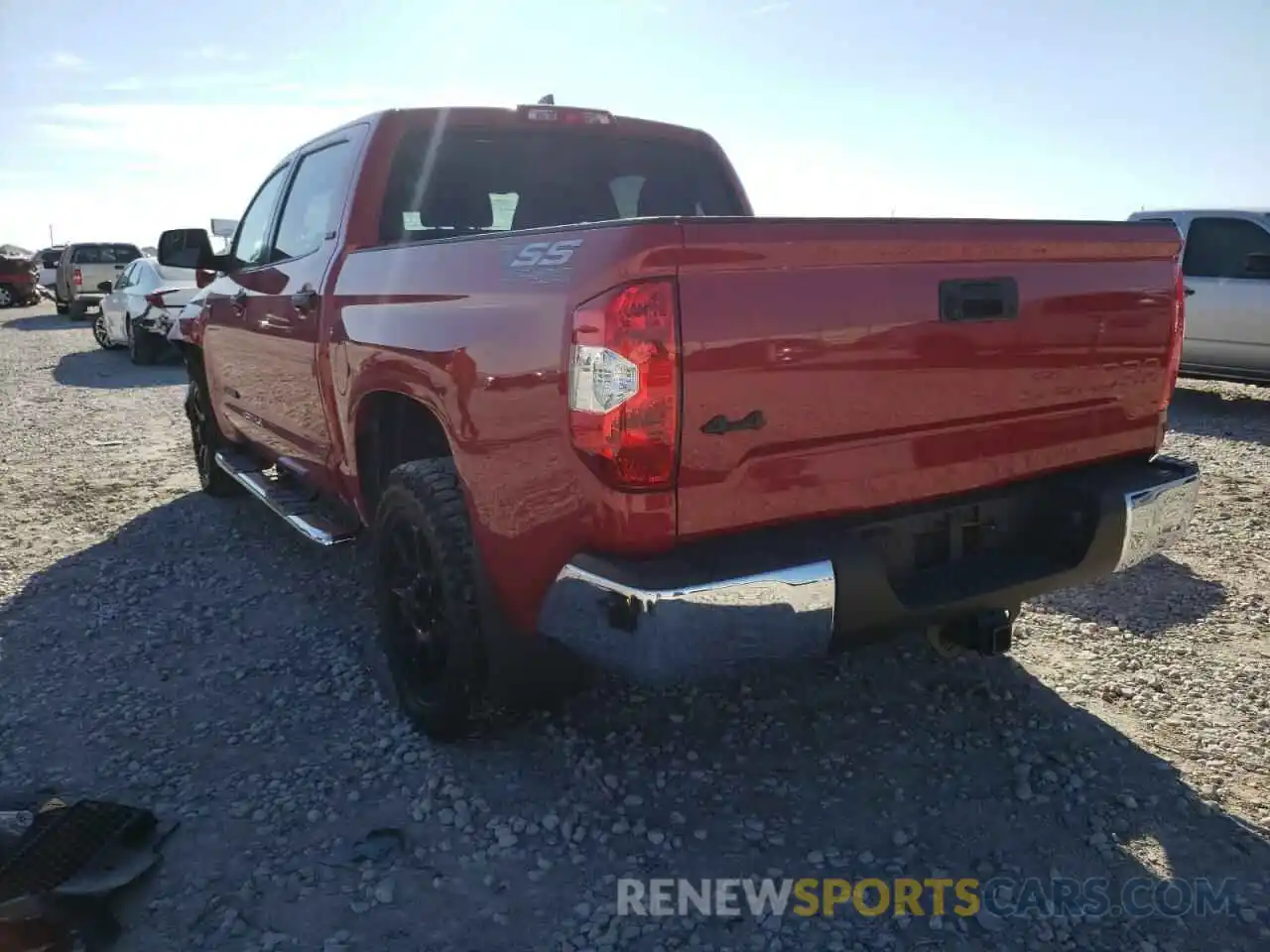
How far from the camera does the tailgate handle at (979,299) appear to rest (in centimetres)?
245

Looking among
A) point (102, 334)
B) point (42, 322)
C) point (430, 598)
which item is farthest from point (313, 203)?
point (42, 322)

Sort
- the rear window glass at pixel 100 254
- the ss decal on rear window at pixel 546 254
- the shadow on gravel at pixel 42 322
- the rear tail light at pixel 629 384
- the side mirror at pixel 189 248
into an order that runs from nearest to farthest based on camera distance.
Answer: the rear tail light at pixel 629 384
the ss decal on rear window at pixel 546 254
the side mirror at pixel 189 248
the shadow on gravel at pixel 42 322
the rear window glass at pixel 100 254

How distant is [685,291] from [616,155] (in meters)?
2.14

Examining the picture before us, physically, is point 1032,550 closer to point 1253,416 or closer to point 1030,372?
point 1030,372

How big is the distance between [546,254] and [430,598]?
1190 mm

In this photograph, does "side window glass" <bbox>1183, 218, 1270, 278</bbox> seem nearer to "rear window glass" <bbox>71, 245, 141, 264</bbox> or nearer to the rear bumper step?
the rear bumper step

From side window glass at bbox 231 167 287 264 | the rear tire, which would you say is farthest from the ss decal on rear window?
the rear tire

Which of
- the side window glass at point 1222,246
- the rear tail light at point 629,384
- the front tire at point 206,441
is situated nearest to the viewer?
the rear tail light at point 629,384

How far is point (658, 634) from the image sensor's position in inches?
84.5

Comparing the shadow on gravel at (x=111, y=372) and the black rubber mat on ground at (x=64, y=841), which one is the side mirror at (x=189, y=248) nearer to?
the black rubber mat on ground at (x=64, y=841)

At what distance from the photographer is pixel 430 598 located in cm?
297

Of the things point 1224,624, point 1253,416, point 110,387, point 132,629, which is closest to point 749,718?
point 1224,624

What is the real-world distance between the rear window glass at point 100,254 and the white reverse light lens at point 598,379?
21430mm

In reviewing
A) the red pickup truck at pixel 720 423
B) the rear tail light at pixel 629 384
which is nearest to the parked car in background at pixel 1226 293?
the red pickup truck at pixel 720 423
